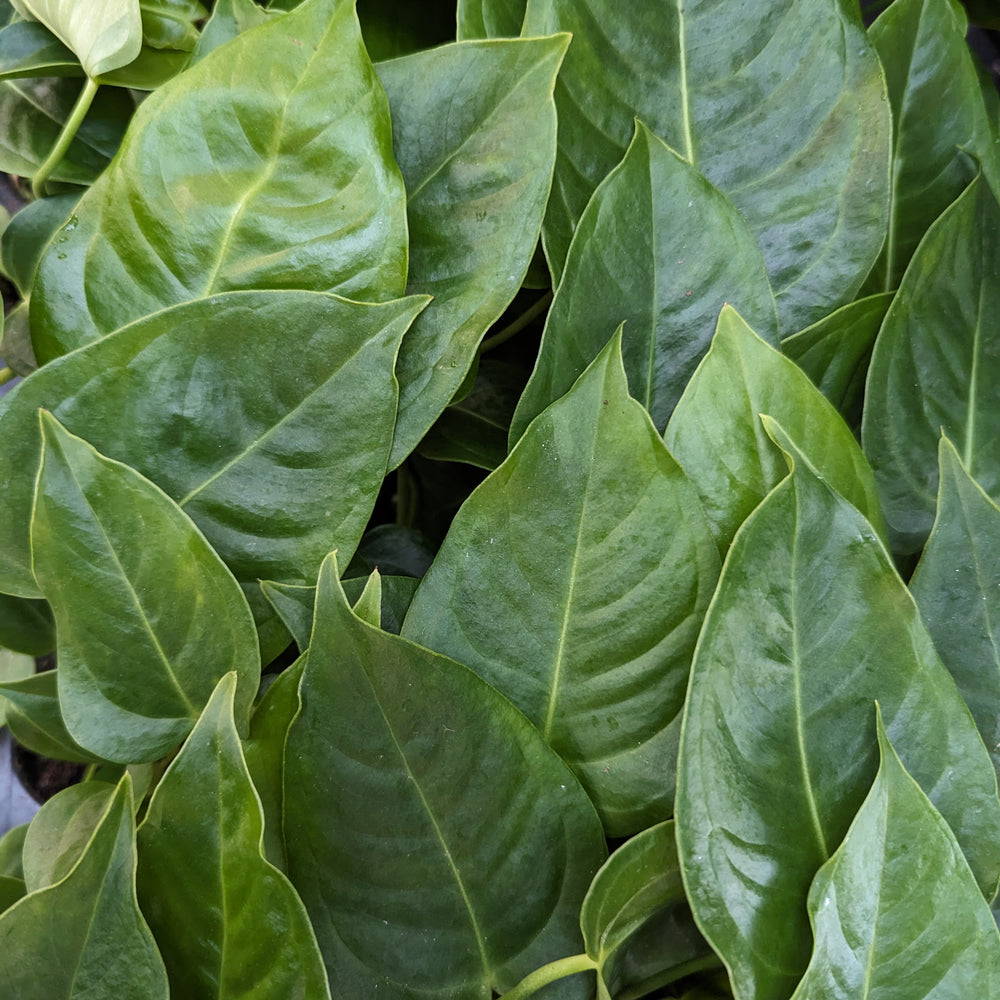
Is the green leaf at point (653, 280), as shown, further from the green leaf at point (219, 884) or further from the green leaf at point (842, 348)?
the green leaf at point (219, 884)

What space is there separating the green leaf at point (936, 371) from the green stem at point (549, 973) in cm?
27

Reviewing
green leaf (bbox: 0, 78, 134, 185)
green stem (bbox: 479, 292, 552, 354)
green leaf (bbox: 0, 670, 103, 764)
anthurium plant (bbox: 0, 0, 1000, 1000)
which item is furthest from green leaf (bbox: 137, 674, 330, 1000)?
green leaf (bbox: 0, 78, 134, 185)

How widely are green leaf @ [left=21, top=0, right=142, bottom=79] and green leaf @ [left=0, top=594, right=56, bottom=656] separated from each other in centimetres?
31

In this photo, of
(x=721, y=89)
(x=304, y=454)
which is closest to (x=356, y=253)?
(x=304, y=454)

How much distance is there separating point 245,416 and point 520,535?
0.14 meters

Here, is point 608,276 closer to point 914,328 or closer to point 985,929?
point 914,328

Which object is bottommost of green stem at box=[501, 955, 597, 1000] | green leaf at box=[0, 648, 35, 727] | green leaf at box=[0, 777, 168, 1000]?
green leaf at box=[0, 648, 35, 727]

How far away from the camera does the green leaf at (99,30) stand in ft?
1.68

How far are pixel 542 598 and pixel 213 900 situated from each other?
18 centimetres

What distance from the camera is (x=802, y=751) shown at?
0.38 meters

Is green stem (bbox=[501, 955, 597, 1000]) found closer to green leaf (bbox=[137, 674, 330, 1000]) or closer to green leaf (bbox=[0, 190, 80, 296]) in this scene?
green leaf (bbox=[137, 674, 330, 1000])

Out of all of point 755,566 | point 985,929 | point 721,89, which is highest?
point 721,89

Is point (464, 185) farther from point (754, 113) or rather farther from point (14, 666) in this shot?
point (14, 666)

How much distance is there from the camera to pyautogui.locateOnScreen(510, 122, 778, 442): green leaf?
0.45m
